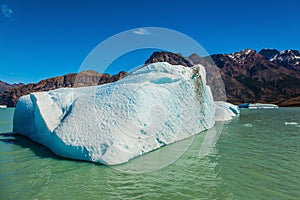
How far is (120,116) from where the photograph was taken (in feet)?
29.7

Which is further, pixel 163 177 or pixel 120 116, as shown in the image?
pixel 120 116

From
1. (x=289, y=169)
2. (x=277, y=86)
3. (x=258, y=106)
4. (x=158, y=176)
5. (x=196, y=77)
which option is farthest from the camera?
(x=277, y=86)

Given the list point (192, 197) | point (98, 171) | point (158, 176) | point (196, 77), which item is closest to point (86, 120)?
point (98, 171)

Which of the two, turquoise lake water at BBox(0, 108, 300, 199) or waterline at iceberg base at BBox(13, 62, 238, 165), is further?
waterline at iceberg base at BBox(13, 62, 238, 165)

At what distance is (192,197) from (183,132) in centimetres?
751

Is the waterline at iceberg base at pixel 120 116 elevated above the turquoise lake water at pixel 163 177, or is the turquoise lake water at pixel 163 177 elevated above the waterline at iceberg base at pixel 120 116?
the waterline at iceberg base at pixel 120 116

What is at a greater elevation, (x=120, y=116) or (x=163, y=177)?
(x=120, y=116)

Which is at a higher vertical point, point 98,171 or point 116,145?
point 116,145

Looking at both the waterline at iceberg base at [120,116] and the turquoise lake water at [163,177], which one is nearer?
the turquoise lake water at [163,177]

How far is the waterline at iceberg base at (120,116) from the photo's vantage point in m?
8.12

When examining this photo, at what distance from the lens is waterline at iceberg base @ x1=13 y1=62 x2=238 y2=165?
8.12m

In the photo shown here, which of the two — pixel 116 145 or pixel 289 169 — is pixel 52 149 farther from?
pixel 289 169

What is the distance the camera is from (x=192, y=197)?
5.13m

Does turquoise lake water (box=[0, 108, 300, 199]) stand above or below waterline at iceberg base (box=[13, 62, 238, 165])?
below
